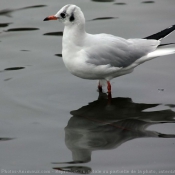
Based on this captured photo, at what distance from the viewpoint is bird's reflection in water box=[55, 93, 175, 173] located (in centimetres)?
611

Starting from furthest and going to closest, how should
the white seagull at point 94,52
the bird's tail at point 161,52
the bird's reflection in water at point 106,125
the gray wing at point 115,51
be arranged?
the bird's tail at point 161,52, the gray wing at point 115,51, the white seagull at point 94,52, the bird's reflection in water at point 106,125

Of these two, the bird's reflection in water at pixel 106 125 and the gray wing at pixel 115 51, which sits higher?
the gray wing at pixel 115 51

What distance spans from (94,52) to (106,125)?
1.00 meters

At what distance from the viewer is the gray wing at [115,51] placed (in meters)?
7.09

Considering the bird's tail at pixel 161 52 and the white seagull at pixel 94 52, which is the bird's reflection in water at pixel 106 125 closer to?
the white seagull at pixel 94 52

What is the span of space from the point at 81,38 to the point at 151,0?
3.83 meters

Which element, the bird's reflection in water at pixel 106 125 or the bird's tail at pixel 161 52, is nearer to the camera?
the bird's reflection in water at pixel 106 125

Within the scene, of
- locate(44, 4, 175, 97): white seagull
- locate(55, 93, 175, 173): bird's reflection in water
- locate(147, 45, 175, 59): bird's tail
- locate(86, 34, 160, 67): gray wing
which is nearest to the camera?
locate(55, 93, 175, 173): bird's reflection in water

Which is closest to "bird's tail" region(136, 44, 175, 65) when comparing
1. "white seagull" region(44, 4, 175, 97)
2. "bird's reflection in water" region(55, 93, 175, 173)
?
"white seagull" region(44, 4, 175, 97)

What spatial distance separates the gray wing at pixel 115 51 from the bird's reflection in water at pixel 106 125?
0.53m

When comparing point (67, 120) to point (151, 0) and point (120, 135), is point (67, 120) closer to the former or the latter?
point (120, 135)

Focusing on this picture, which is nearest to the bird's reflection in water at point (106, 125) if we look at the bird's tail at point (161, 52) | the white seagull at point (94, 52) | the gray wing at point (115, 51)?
the white seagull at point (94, 52)

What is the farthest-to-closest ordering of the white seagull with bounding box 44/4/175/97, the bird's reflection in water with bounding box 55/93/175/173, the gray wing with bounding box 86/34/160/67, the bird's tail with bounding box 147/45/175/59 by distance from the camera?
the bird's tail with bounding box 147/45/175/59
the gray wing with bounding box 86/34/160/67
the white seagull with bounding box 44/4/175/97
the bird's reflection in water with bounding box 55/93/175/173

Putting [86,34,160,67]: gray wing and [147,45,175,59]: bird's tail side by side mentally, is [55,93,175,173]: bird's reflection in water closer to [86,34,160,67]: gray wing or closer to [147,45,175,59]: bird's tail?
[86,34,160,67]: gray wing
